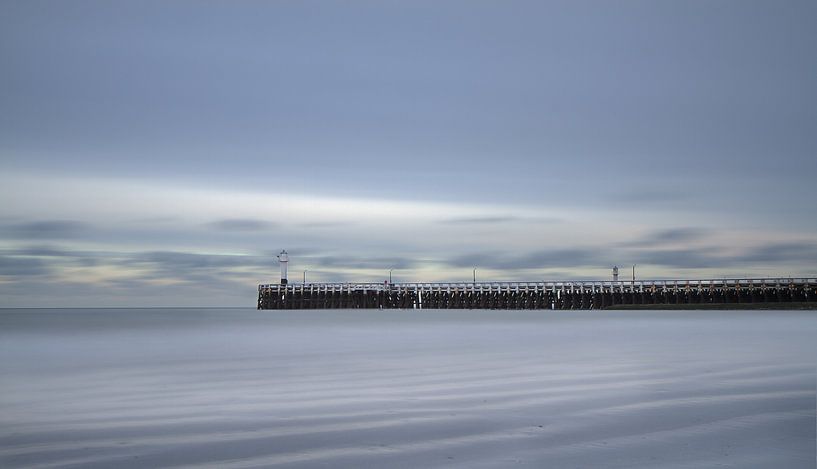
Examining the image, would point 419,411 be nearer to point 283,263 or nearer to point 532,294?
point 532,294

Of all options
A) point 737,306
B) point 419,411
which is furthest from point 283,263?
point 419,411

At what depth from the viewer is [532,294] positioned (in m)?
75.2

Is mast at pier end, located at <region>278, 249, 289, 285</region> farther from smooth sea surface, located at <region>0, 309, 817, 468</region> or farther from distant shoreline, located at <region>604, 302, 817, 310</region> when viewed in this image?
smooth sea surface, located at <region>0, 309, 817, 468</region>

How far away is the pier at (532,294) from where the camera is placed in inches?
2349

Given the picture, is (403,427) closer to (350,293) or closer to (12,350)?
(12,350)

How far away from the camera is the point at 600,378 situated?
10.5 m

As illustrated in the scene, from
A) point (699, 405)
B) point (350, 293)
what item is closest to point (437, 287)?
point (350, 293)

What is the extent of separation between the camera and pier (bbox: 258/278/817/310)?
59.7 m

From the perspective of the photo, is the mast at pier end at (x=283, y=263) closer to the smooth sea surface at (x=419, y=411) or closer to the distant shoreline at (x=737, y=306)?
the distant shoreline at (x=737, y=306)

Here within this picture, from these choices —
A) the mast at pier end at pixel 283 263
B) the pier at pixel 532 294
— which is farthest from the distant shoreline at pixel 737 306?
the mast at pier end at pixel 283 263

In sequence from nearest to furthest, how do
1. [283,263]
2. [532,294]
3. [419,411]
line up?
[419,411] < [532,294] < [283,263]

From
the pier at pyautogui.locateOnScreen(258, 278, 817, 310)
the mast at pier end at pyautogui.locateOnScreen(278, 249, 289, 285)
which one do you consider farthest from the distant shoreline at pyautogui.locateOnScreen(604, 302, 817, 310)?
the mast at pier end at pyautogui.locateOnScreen(278, 249, 289, 285)

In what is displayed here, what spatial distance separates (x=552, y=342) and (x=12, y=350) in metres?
11.5

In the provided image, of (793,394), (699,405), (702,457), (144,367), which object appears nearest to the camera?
(702,457)
